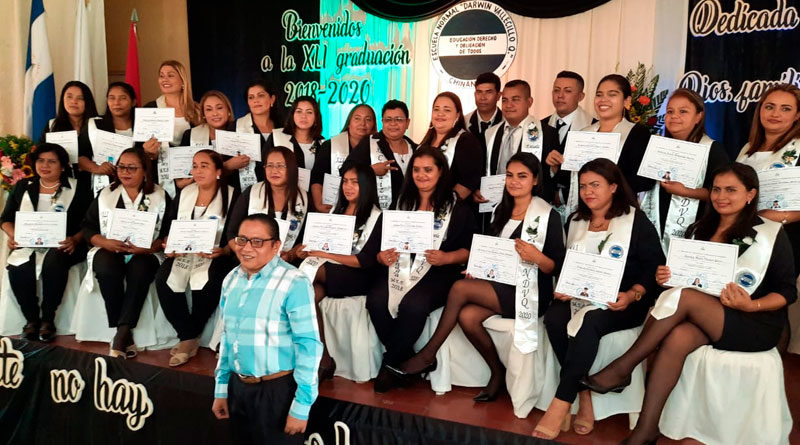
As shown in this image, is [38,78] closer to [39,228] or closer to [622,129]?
[39,228]

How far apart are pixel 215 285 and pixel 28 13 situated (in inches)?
133

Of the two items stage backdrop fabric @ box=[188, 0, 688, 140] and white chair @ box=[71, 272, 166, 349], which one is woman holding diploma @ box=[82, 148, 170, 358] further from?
stage backdrop fabric @ box=[188, 0, 688, 140]

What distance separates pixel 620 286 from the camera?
10.2 ft

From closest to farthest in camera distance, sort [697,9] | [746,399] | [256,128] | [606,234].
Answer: [746,399]
[606,234]
[256,128]
[697,9]

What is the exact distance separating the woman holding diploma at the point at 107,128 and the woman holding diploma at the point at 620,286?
10.4 feet

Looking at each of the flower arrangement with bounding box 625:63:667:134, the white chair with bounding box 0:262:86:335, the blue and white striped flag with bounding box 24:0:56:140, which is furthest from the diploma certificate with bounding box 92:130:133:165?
the flower arrangement with bounding box 625:63:667:134

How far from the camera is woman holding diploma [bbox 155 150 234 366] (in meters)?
3.91

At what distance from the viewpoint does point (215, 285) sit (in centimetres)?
394

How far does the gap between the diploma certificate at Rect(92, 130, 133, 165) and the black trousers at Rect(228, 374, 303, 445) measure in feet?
8.47

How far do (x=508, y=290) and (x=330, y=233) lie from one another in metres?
1.05

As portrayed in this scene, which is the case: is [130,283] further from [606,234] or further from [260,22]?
[260,22]


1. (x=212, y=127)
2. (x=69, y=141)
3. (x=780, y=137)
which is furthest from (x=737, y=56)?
(x=69, y=141)

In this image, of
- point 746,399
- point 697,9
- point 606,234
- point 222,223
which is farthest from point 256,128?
point 697,9

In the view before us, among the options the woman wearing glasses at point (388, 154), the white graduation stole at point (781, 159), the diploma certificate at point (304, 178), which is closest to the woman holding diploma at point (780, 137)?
the white graduation stole at point (781, 159)
